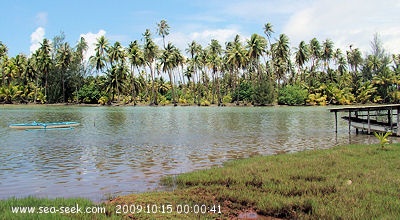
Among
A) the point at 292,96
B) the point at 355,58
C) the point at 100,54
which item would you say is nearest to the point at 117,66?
the point at 100,54

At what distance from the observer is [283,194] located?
9.26m

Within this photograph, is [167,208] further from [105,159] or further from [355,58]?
[355,58]

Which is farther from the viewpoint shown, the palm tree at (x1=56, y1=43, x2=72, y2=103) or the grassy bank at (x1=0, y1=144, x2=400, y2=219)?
the palm tree at (x1=56, y1=43, x2=72, y2=103)

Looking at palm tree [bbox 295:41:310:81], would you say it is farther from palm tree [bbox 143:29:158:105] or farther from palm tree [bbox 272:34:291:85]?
palm tree [bbox 143:29:158:105]

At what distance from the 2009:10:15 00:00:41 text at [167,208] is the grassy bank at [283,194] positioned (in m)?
0.02

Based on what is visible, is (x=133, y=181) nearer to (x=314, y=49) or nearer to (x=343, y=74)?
(x=314, y=49)

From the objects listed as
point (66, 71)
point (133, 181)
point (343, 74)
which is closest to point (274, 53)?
point (343, 74)

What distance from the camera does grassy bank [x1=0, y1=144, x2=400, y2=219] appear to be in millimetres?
7688

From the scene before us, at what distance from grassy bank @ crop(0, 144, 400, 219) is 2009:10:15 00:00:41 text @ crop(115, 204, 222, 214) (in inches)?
0.9

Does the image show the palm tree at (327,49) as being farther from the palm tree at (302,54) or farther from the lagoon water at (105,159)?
the lagoon water at (105,159)

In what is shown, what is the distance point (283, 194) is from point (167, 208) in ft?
10.0

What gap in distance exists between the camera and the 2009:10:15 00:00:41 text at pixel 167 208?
799 centimetres

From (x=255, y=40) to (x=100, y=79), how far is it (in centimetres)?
4955

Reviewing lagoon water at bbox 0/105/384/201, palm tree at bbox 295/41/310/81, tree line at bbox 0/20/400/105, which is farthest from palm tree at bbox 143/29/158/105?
lagoon water at bbox 0/105/384/201
